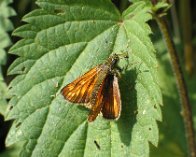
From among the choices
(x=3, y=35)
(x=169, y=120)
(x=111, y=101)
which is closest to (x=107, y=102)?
(x=111, y=101)

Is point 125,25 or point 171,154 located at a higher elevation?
point 125,25

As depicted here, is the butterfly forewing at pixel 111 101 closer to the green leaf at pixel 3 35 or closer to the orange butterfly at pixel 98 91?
the orange butterfly at pixel 98 91

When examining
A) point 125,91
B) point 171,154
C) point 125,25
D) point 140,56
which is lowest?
point 171,154

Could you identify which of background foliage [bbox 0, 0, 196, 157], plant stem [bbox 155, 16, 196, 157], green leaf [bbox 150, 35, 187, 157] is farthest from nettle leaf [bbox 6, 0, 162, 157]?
green leaf [bbox 150, 35, 187, 157]

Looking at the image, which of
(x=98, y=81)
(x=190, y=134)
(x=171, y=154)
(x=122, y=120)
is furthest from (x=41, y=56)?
(x=171, y=154)

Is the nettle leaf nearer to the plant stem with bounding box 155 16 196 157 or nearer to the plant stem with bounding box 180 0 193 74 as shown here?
the plant stem with bounding box 155 16 196 157

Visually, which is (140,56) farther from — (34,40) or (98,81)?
(34,40)

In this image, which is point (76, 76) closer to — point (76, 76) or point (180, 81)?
point (76, 76)
